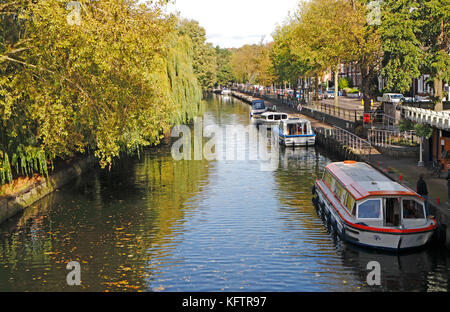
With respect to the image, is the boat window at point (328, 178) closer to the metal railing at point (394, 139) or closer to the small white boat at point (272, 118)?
the metal railing at point (394, 139)

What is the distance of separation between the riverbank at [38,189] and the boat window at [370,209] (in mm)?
17425

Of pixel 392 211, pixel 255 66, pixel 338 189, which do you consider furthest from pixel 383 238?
pixel 255 66

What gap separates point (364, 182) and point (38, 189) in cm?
1893

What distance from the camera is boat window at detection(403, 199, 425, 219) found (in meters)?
22.6

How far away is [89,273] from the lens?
69.1 feet

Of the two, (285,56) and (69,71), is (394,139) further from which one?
(285,56)

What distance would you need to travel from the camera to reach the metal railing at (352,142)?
41.3 m

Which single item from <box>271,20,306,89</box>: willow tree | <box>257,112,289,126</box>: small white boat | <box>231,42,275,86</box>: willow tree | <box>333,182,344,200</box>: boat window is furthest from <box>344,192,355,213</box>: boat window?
<box>231,42,275,86</box>: willow tree

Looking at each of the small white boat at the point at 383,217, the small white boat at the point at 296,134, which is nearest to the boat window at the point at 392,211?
the small white boat at the point at 383,217

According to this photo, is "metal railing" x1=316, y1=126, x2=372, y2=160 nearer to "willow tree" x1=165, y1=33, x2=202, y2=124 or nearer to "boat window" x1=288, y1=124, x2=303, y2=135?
"boat window" x1=288, y1=124, x2=303, y2=135

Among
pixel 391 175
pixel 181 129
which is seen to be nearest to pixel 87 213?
pixel 391 175

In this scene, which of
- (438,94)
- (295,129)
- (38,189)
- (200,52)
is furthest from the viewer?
(200,52)

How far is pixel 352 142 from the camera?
47.4 m
